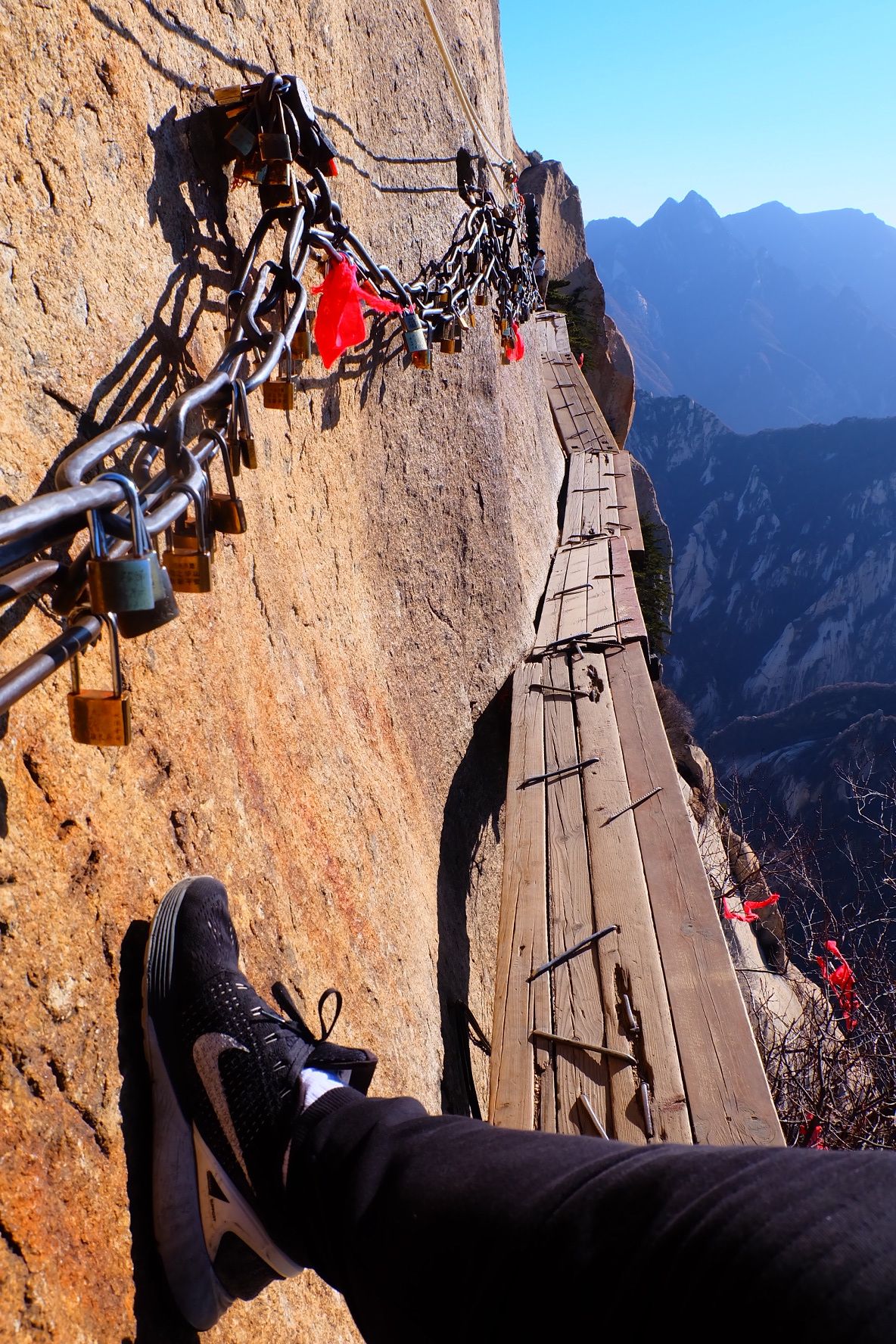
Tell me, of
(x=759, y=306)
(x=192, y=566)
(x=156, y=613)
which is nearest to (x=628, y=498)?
(x=192, y=566)

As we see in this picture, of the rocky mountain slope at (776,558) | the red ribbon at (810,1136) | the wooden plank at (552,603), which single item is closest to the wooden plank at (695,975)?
the wooden plank at (552,603)

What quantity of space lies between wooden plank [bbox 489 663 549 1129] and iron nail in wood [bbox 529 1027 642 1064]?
2.2 inches

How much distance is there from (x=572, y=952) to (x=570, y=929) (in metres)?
0.12

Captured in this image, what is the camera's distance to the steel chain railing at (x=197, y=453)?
1.08 meters

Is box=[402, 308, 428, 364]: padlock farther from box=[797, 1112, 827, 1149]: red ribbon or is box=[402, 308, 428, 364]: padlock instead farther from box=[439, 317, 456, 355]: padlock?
box=[797, 1112, 827, 1149]: red ribbon

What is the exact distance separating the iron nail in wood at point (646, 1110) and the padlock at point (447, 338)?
336cm

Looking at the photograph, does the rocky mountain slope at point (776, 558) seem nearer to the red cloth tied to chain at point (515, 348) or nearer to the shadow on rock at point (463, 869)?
the red cloth tied to chain at point (515, 348)

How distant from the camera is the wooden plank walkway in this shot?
2244 millimetres

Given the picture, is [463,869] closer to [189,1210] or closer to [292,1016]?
[292,1016]

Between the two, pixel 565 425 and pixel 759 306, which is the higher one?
pixel 759 306

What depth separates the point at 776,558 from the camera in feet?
203

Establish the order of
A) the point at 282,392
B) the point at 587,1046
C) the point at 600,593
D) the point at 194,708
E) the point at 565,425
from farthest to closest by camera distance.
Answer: the point at 565,425 → the point at 600,593 → the point at 587,1046 → the point at 282,392 → the point at 194,708

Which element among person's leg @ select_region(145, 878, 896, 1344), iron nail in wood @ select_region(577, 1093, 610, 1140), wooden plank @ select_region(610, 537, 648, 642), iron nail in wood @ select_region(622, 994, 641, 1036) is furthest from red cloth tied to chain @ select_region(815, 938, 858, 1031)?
person's leg @ select_region(145, 878, 896, 1344)

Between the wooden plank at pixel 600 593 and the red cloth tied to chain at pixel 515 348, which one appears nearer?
the wooden plank at pixel 600 593
